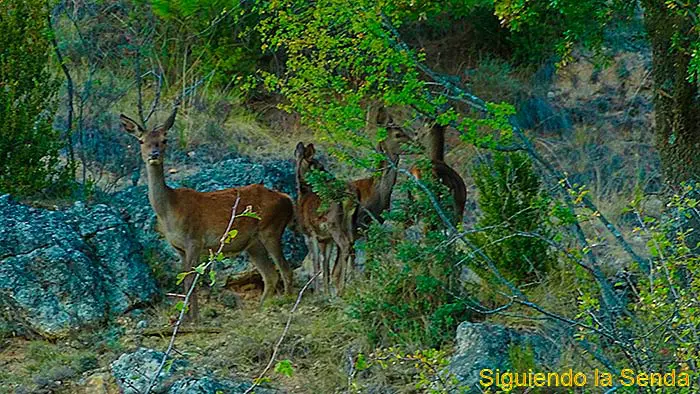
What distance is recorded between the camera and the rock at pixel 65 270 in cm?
1045

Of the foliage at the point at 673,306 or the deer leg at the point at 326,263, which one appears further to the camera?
the deer leg at the point at 326,263

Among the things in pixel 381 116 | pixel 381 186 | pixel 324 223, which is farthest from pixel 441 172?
pixel 324 223

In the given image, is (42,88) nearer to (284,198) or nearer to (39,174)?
(39,174)

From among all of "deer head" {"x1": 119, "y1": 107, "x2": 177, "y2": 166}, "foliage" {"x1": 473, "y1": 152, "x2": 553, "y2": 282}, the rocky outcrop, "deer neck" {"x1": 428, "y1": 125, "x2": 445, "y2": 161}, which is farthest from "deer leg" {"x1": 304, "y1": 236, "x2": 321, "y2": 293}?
the rocky outcrop

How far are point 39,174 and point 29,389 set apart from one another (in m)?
3.41

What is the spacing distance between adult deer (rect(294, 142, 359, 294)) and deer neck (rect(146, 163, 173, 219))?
131cm

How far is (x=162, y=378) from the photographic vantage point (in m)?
8.76

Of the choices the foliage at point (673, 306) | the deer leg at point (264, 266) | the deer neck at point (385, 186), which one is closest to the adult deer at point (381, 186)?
the deer neck at point (385, 186)

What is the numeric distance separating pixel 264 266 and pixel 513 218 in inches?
97.4

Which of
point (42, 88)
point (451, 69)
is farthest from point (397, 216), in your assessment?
point (451, 69)

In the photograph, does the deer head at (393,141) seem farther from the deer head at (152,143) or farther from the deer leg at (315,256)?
the deer head at (152,143)

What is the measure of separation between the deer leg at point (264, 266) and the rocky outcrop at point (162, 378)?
286cm

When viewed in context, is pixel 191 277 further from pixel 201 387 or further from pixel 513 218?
pixel 513 218

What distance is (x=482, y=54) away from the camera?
750 inches
